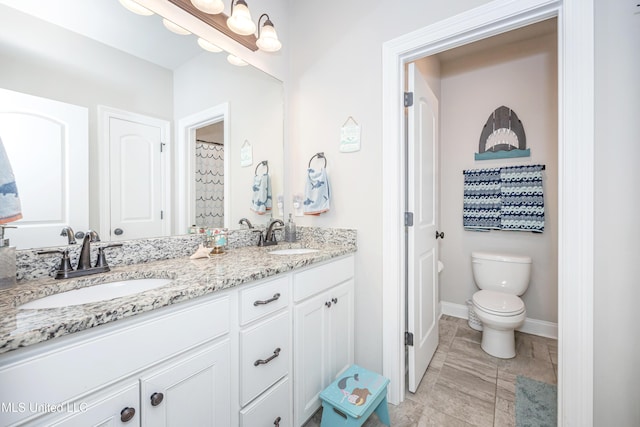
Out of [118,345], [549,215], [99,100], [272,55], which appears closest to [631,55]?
[549,215]

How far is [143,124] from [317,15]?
140 cm

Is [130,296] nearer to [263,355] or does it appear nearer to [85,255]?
[85,255]

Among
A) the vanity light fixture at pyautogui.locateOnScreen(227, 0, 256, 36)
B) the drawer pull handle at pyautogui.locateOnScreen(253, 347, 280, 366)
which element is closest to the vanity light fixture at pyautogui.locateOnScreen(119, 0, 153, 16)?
the vanity light fixture at pyautogui.locateOnScreen(227, 0, 256, 36)

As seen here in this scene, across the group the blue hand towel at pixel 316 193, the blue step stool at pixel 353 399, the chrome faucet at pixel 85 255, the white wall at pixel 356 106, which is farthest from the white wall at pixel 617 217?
the chrome faucet at pixel 85 255

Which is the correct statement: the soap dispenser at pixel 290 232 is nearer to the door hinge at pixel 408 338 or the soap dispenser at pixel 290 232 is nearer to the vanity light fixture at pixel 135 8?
the door hinge at pixel 408 338

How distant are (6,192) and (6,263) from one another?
0.78 feet

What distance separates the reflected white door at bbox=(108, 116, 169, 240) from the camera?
1.17m

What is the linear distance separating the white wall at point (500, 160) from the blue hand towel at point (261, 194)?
189cm

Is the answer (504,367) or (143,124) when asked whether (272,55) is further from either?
(504,367)

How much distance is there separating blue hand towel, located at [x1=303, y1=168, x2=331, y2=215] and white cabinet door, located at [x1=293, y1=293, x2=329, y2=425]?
1.96ft

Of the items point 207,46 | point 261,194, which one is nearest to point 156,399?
point 261,194

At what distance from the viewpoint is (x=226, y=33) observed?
153 cm

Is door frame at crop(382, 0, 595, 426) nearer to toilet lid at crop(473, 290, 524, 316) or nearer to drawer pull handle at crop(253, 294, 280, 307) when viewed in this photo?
toilet lid at crop(473, 290, 524, 316)

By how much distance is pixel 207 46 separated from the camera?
148 cm
